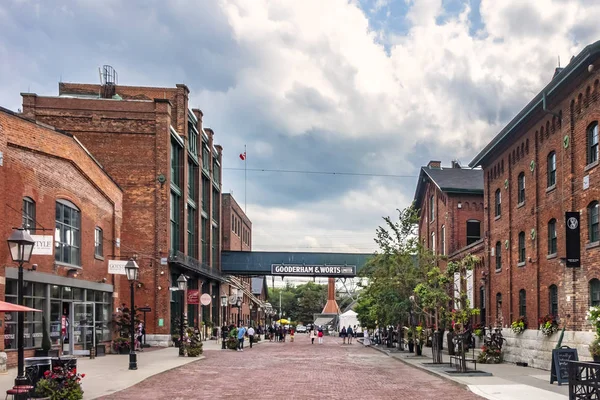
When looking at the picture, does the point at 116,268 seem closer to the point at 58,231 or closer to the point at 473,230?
the point at 58,231

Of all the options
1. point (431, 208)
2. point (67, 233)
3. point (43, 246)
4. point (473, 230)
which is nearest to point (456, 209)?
point (473, 230)

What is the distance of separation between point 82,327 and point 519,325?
18.4 metres

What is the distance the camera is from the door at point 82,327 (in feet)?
95.9

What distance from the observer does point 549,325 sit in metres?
24.4

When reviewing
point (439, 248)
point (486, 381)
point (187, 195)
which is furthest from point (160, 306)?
point (486, 381)

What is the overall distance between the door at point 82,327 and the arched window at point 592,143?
20.2 metres

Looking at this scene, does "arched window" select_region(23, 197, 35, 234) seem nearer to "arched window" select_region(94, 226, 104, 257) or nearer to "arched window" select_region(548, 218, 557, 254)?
"arched window" select_region(94, 226, 104, 257)

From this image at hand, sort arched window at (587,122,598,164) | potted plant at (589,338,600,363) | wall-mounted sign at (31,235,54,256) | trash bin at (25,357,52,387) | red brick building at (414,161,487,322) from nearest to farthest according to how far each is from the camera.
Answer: trash bin at (25,357,52,387), potted plant at (589,338,600,363), wall-mounted sign at (31,235,54,256), arched window at (587,122,598,164), red brick building at (414,161,487,322)

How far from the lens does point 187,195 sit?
4931cm

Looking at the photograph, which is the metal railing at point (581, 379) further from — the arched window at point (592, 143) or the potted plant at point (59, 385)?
the arched window at point (592, 143)

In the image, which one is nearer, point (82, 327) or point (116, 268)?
point (82, 327)

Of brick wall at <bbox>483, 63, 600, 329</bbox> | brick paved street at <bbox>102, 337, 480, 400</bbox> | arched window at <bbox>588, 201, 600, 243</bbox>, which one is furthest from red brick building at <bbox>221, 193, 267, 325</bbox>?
arched window at <bbox>588, 201, 600, 243</bbox>

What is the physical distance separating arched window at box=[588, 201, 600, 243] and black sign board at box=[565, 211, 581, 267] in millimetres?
500

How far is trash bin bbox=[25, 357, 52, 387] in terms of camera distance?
1442 centimetres
